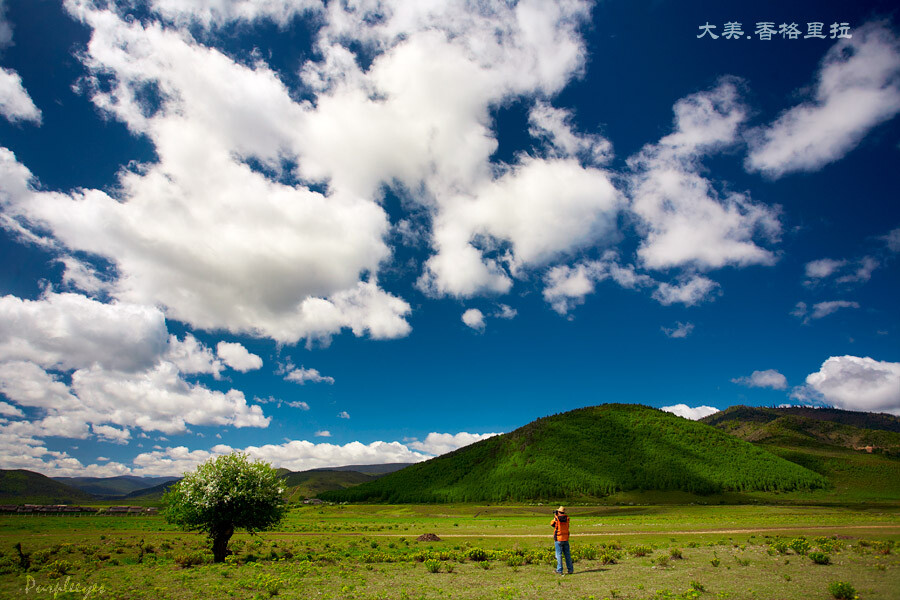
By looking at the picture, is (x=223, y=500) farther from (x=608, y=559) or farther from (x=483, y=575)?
(x=608, y=559)

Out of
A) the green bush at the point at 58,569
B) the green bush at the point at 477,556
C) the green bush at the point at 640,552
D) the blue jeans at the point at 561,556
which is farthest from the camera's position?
the green bush at the point at 477,556

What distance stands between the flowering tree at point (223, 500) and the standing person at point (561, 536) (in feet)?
75.2

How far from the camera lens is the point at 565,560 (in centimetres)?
2642

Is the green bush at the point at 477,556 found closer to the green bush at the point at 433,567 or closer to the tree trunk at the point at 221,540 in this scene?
the green bush at the point at 433,567

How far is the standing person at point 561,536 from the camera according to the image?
24.3 m

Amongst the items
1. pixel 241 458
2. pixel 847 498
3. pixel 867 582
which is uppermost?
pixel 241 458

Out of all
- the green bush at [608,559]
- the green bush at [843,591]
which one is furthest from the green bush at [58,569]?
the green bush at [843,591]

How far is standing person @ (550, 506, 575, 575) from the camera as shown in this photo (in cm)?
2432

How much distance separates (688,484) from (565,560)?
20928 centimetres

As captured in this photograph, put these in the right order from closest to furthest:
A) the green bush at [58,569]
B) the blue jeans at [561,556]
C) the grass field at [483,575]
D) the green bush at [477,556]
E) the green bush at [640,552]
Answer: the grass field at [483,575] → the blue jeans at [561,556] → the green bush at [58,569] → the green bush at [640,552] → the green bush at [477,556]

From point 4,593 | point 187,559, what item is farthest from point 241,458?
point 4,593

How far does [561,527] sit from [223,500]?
25208 millimetres

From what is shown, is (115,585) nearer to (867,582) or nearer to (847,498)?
(867,582)

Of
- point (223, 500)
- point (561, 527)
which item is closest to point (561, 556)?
point (561, 527)
